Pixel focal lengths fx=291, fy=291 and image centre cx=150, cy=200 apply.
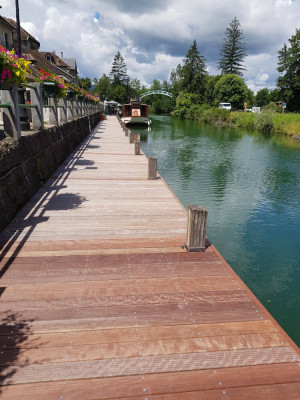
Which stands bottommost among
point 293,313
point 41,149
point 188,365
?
point 293,313

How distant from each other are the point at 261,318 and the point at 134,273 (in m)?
1.76

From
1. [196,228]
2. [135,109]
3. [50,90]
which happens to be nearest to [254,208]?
[196,228]

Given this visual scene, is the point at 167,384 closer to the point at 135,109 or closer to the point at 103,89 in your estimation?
the point at 135,109

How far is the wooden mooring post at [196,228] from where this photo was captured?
4.67m

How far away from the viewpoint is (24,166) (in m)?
6.78

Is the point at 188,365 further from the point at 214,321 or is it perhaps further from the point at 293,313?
the point at 293,313

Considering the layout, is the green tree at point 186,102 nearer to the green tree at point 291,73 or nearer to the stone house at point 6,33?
the green tree at point 291,73

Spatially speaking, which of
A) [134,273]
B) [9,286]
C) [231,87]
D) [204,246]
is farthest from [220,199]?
[231,87]

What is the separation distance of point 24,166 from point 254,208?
28.9ft

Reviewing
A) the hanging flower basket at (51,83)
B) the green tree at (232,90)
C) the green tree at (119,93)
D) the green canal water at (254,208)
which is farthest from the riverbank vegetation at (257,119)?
the green tree at (119,93)

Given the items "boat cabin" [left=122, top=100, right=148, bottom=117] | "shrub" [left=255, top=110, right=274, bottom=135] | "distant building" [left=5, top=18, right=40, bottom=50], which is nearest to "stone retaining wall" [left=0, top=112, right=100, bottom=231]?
"shrub" [left=255, top=110, right=274, bottom=135]

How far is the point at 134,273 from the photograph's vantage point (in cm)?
421

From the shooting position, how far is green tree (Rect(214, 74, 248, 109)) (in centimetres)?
6138

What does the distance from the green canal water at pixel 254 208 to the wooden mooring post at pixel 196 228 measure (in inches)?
95.3
